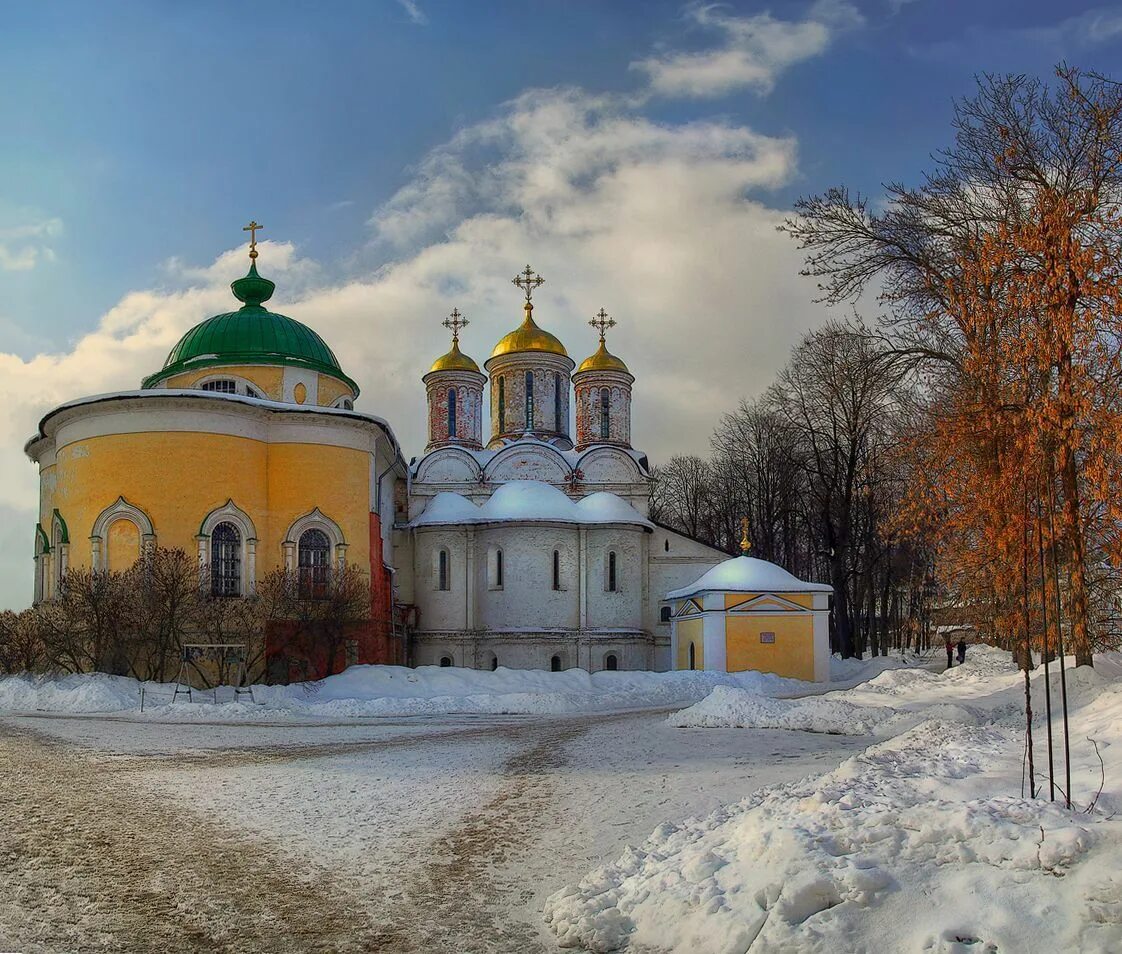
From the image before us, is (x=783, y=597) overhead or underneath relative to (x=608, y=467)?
underneath

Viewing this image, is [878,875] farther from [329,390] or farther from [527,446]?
[527,446]

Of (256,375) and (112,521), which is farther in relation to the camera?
(256,375)

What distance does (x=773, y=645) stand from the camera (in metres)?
29.0

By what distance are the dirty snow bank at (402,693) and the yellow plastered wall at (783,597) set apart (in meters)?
2.31

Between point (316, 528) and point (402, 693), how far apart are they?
5.17 m

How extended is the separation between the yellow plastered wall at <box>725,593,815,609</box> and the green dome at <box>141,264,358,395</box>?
1222 centimetres

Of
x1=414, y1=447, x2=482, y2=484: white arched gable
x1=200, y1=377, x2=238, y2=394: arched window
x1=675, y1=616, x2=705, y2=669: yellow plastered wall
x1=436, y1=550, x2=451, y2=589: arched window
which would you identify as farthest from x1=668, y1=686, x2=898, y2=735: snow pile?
x1=414, y1=447, x2=482, y2=484: white arched gable

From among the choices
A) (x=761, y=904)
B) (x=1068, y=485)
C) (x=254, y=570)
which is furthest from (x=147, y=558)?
(x=761, y=904)

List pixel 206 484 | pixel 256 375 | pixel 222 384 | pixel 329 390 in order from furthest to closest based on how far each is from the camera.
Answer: pixel 329 390 → pixel 256 375 → pixel 222 384 → pixel 206 484

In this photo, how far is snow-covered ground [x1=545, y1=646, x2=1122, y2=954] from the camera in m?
4.25

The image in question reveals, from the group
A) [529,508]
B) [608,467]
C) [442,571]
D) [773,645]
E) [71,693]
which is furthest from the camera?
[608,467]

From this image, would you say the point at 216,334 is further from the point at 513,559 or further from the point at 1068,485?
the point at 1068,485

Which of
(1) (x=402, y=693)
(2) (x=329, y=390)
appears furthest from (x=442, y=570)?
(1) (x=402, y=693)

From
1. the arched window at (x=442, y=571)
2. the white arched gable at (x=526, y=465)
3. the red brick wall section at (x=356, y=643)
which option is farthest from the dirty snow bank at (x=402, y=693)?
the white arched gable at (x=526, y=465)
